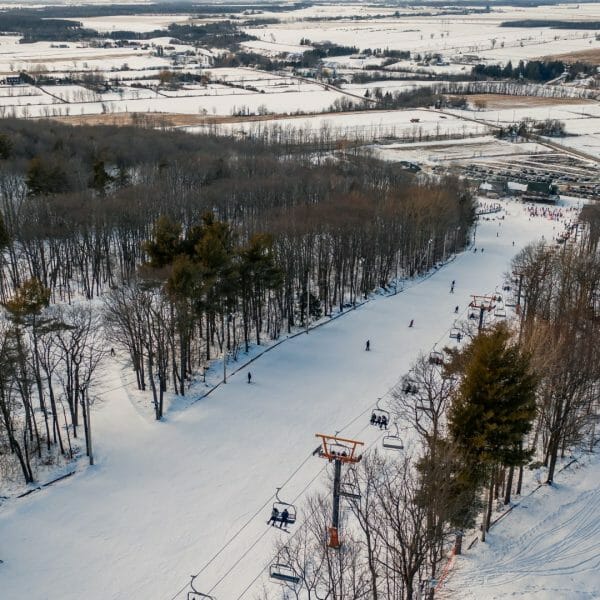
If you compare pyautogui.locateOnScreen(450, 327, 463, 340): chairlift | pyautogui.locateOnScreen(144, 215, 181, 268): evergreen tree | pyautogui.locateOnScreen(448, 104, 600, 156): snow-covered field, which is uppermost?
pyautogui.locateOnScreen(144, 215, 181, 268): evergreen tree

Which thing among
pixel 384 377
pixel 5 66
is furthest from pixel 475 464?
pixel 5 66

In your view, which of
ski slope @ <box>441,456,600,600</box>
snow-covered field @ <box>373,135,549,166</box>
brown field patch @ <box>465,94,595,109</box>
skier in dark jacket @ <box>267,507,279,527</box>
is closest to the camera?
ski slope @ <box>441,456,600,600</box>

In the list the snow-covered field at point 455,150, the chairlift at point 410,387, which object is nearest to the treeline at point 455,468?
the chairlift at point 410,387

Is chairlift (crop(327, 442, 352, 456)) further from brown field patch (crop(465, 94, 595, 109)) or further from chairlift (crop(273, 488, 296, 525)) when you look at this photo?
brown field patch (crop(465, 94, 595, 109))

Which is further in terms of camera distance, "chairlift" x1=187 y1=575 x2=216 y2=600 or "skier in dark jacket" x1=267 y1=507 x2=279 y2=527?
"skier in dark jacket" x1=267 y1=507 x2=279 y2=527

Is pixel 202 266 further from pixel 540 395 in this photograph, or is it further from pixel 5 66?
pixel 5 66

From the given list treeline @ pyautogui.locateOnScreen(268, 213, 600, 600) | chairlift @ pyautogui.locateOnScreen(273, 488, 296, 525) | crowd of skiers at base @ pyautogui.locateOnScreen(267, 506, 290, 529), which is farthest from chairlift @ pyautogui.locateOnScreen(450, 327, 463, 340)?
crowd of skiers at base @ pyautogui.locateOnScreen(267, 506, 290, 529)
